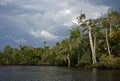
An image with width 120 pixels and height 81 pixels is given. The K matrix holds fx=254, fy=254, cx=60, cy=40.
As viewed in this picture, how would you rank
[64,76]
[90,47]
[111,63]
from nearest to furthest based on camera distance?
[64,76] → [111,63] → [90,47]

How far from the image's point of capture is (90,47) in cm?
9044

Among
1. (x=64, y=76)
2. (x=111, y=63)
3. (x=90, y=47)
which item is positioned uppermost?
(x=90, y=47)

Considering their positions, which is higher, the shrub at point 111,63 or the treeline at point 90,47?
the treeline at point 90,47

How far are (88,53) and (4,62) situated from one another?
69.5 m

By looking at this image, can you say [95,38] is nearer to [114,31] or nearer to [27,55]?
[114,31]

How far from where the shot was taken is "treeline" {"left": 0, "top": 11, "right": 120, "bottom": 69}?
243ft

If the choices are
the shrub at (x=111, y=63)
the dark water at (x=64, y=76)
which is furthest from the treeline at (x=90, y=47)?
the dark water at (x=64, y=76)

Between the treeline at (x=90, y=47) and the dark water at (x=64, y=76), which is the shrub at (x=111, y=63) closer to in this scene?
the treeline at (x=90, y=47)

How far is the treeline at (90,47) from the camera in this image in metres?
74.1

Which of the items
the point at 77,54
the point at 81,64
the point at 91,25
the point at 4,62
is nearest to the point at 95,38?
the point at 91,25

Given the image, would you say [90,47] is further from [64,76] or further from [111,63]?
[64,76]

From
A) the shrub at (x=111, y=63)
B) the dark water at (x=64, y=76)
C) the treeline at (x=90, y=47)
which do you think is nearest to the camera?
the dark water at (x=64, y=76)

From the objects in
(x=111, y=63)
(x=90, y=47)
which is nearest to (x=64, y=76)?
(x=111, y=63)

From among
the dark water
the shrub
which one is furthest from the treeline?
the dark water
